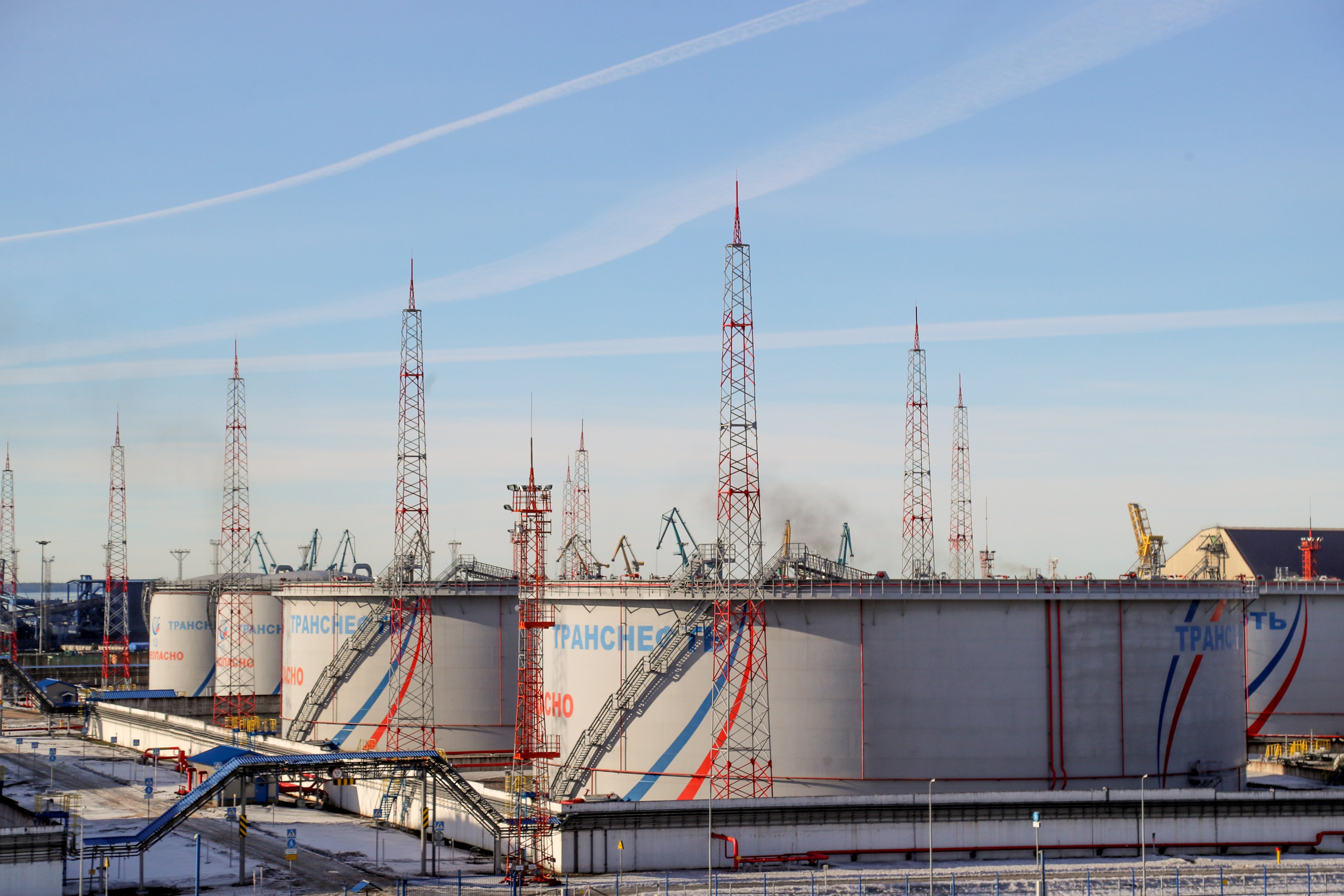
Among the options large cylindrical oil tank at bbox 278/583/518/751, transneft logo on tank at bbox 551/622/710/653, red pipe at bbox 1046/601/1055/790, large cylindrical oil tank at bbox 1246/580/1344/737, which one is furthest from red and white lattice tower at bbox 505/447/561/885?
large cylindrical oil tank at bbox 1246/580/1344/737

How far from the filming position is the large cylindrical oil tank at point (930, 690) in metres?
60.6

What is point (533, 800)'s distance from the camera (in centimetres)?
5769

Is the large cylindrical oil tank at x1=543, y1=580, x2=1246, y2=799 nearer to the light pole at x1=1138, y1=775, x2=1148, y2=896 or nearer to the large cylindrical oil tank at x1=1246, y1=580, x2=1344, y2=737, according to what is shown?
the light pole at x1=1138, y1=775, x2=1148, y2=896

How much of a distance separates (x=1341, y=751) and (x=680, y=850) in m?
50.9

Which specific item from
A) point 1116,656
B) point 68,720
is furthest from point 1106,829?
point 68,720

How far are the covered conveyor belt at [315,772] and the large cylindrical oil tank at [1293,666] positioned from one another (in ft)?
188

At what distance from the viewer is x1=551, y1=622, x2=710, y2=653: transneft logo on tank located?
61938 millimetres

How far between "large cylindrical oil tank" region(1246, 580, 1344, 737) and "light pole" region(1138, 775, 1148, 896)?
34241 mm

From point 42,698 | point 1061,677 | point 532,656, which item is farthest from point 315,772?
point 42,698

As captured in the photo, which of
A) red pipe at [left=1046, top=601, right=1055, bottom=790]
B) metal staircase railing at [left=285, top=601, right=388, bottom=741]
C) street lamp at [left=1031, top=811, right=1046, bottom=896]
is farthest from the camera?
metal staircase railing at [left=285, top=601, right=388, bottom=741]

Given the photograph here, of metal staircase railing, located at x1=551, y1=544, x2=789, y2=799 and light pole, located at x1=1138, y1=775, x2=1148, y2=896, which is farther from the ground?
metal staircase railing, located at x1=551, y1=544, x2=789, y2=799

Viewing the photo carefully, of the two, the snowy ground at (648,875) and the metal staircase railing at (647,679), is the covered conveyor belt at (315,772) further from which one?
the metal staircase railing at (647,679)

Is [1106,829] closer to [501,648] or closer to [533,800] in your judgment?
[533,800]

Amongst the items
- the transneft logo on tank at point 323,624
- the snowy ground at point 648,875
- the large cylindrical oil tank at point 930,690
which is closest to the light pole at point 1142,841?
the snowy ground at point 648,875
